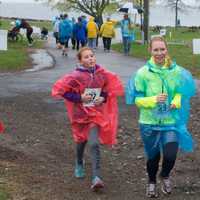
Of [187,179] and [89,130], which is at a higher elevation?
[89,130]

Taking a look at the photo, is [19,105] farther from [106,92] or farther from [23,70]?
[23,70]

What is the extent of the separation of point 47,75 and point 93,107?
40.8 feet

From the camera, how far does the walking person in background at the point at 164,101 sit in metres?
6.64

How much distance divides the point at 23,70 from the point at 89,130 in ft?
47.8

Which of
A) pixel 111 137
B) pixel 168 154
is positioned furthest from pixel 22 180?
pixel 168 154

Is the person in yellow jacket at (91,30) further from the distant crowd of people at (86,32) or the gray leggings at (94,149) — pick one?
the gray leggings at (94,149)

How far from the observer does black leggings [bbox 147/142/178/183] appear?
21.8 ft

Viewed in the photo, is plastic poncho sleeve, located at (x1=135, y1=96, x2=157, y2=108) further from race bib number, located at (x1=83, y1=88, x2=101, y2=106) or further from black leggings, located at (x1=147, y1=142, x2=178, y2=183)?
race bib number, located at (x1=83, y1=88, x2=101, y2=106)

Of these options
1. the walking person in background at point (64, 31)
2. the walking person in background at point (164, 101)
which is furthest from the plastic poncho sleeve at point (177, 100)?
the walking person in background at point (64, 31)

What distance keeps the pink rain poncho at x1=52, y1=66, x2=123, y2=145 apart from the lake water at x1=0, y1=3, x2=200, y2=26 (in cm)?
8757

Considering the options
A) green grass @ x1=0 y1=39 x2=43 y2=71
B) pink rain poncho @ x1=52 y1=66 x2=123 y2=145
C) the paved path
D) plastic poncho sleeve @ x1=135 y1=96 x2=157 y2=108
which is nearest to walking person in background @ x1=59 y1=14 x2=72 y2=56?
the paved path

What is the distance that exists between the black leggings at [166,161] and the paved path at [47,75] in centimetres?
833

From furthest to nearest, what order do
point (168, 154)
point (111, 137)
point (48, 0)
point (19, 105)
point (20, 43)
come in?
1. point (48, 0)
2. point (20, 43)
3. point (19, 105)
4. point (111, 137)
5. point (168, 154)

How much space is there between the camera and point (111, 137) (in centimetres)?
728
